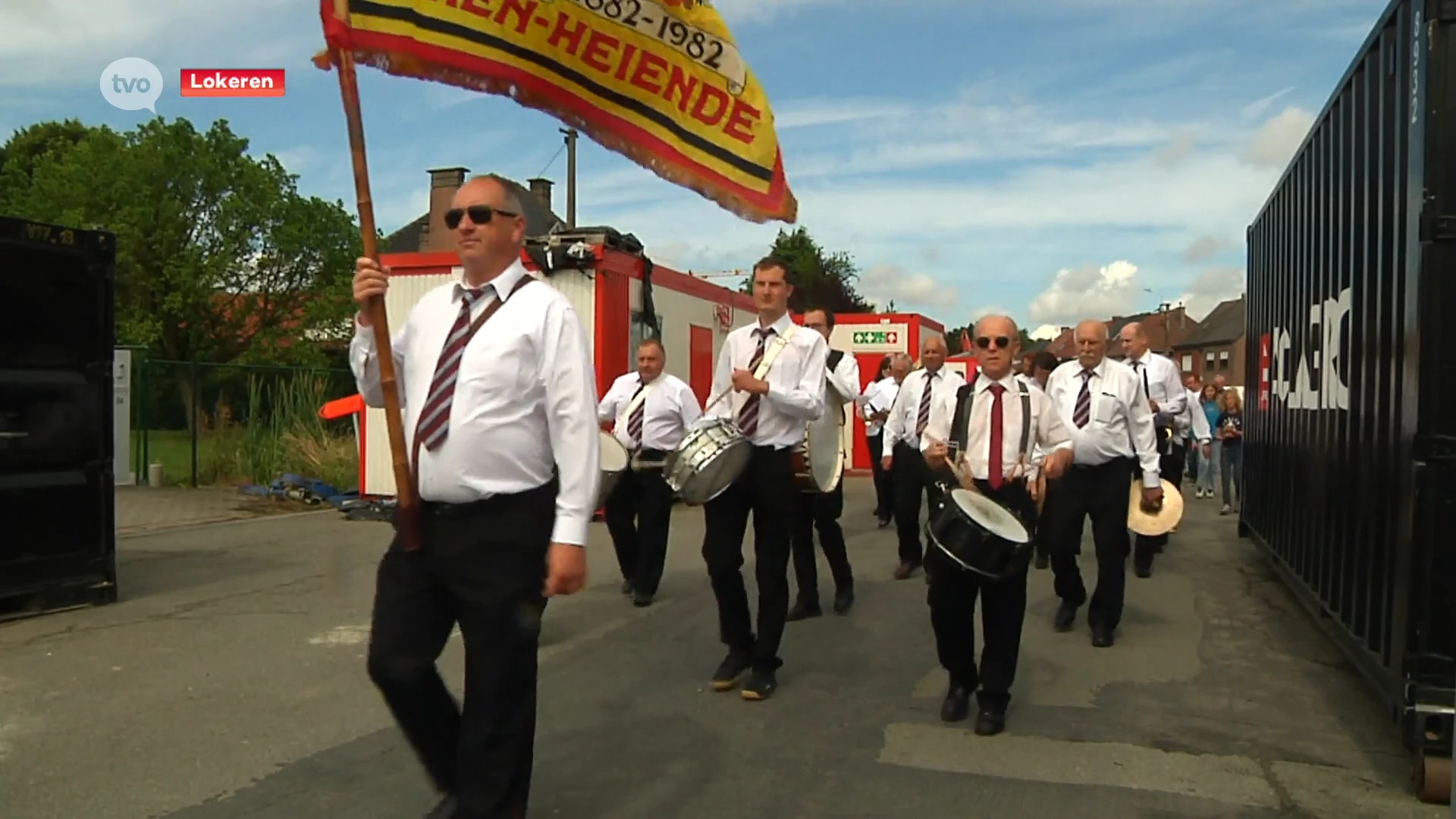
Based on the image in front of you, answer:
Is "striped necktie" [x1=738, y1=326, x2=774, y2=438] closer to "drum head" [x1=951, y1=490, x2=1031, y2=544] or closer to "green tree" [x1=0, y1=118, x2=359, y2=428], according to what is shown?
"drum head" [x1=951, y1=490, x2=1031, y2=544]

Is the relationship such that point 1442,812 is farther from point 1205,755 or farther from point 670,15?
point 670,15

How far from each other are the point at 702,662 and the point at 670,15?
3456 millimetres

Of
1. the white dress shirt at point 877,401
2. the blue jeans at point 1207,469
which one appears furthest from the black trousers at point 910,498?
the blue jeans at point 1207,469

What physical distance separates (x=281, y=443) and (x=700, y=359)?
21.4ft

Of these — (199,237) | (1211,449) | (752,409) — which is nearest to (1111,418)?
(752,409)

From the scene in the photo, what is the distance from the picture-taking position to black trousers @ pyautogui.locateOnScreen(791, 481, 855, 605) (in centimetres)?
761

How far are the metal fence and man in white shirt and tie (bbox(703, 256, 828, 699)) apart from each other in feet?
40.6

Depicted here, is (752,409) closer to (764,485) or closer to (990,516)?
(764,485)

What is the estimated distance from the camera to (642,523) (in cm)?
835

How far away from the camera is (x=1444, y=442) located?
4.46 m

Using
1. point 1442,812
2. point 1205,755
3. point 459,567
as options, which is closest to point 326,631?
point 459,567

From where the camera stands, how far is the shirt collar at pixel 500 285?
3.50m

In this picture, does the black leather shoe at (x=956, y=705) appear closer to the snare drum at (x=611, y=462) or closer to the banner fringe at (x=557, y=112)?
the banner fringe at (x=557, y=112)

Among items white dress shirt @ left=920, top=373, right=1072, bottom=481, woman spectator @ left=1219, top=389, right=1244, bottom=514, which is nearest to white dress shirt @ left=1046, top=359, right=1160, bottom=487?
white dress shirt @ left=920, top=373, right=1072, bottom=481
